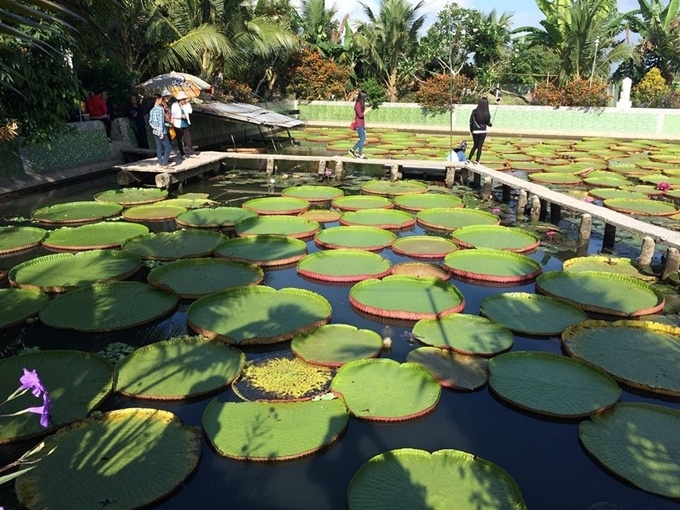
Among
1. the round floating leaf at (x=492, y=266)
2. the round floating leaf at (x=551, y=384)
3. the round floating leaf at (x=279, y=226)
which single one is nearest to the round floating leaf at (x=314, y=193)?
the round floating leaf at (x=279, y=226)

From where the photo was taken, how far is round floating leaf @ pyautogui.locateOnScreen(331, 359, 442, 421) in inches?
135

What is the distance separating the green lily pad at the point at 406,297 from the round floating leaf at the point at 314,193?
12.5ft

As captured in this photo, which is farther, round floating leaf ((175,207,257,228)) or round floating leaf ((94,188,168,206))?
round floating leaf ((94,188,168,206))

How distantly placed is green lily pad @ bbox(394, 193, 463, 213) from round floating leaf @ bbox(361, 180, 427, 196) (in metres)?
0.40

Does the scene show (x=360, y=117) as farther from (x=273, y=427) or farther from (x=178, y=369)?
(x=273, y=427)

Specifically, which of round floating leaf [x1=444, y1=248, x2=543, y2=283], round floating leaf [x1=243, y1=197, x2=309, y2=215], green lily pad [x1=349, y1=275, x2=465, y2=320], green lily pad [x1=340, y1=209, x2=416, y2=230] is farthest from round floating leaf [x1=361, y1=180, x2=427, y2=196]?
green lily pad [x1=349, y1=275, x2=465, y2=320]

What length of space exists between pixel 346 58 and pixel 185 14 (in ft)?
29.0

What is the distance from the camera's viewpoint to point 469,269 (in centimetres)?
587

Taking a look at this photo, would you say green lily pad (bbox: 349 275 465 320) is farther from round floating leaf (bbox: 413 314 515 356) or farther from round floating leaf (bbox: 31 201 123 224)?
round floating leaf (bbox: 31 201 123 224)

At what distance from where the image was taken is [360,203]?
873cm

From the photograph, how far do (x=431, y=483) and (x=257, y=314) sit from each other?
8.04 feet

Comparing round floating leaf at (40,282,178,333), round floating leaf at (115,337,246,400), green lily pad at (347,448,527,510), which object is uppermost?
round floating leaf at (40,282,178,333)

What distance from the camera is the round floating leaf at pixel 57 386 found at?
3.23 m

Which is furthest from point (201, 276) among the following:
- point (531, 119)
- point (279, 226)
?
point (531, 119)
